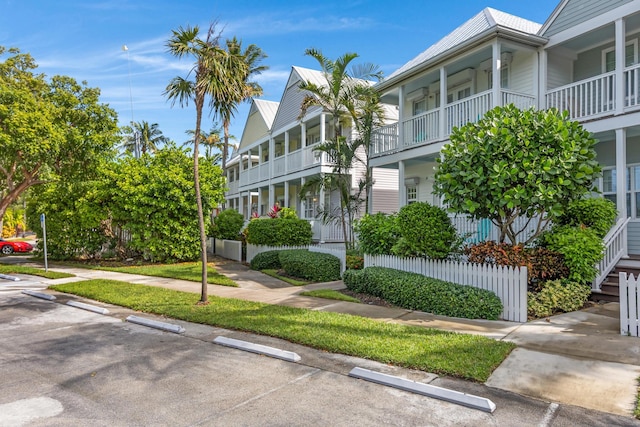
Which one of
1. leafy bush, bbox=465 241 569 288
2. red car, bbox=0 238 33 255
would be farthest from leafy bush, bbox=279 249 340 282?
red car, bbox=0 238 33 255

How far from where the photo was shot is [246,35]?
38.6 ft

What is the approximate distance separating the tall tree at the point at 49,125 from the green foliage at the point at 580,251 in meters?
20.5

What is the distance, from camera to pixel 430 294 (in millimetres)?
8641

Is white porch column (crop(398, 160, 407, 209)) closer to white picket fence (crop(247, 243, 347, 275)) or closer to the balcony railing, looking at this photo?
white picket fence (crop(247, 243, 347, 275))

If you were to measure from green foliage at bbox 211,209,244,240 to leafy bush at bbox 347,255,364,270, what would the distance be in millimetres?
10992

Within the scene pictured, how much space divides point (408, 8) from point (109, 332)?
576 inches

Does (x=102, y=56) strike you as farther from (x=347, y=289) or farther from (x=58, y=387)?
(x=58, y=387)

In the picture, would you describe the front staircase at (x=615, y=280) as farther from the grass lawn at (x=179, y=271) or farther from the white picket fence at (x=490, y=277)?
the grass lawn at (x=179, y=271)

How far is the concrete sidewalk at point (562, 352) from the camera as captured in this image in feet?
14.6

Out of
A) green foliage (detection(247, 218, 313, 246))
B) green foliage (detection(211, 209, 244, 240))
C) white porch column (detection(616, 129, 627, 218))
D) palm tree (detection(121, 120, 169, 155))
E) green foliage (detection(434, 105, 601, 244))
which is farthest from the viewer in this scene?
palm tree (detection(121, 120, 169, 155))

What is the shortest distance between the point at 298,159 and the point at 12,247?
20.5 metres

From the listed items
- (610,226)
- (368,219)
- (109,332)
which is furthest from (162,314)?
(610,226)

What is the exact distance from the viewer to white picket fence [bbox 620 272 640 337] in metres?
6.46

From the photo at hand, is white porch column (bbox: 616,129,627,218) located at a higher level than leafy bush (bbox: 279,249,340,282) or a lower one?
higher
